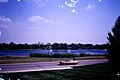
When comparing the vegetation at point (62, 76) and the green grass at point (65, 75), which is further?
the green grass at point (65, 75)

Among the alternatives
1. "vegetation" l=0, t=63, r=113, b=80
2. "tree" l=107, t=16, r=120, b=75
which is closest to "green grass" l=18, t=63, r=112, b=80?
"vegetation" l=0, t=63, r=113, b=80

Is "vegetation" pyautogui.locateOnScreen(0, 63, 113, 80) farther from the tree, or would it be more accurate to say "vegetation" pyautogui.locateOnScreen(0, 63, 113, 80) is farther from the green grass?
the tree

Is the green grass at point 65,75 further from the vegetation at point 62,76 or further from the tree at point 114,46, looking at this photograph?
the tree at point 114,46

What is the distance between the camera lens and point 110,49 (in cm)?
2225

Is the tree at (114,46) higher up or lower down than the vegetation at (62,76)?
higher up

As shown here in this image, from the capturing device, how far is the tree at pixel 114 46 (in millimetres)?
21564

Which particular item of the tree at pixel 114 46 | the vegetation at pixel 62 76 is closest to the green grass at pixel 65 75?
the vegetation at pixel 62 76

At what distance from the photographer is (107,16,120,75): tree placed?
2156 centimetres

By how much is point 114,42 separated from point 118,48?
38.2 inches

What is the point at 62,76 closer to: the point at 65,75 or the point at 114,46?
the point at 65,75

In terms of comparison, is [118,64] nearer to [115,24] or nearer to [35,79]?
[115,24]

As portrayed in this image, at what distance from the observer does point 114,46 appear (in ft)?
72.6

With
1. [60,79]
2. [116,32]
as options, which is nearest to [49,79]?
[60,79]

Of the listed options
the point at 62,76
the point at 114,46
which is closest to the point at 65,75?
the point at 62,76
